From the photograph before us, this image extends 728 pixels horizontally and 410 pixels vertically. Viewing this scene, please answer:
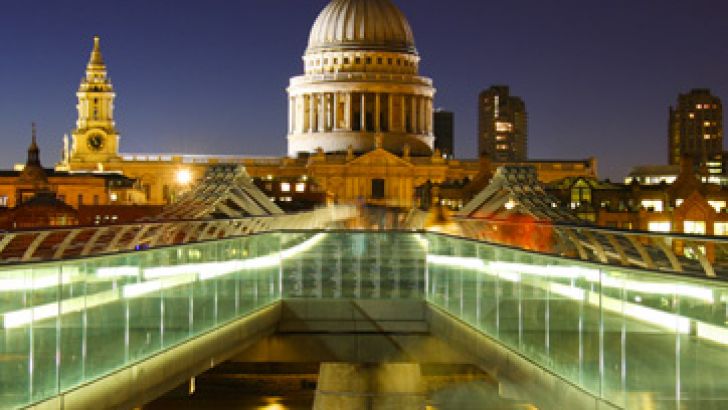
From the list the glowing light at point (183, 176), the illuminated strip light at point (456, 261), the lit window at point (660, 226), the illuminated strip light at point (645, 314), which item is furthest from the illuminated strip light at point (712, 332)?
the glowing light at point (183, 176)

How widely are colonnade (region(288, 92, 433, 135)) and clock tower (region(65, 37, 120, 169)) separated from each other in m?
30.0

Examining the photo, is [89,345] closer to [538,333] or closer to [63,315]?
[63,315]

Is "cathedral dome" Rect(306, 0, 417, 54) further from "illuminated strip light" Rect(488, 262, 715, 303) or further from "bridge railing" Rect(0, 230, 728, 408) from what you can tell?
"illuminated strip light" Rect(488, 262, 715, 303)

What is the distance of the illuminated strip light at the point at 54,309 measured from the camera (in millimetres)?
13523

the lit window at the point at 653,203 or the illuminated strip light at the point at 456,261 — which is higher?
the lit window at the point at 653,203


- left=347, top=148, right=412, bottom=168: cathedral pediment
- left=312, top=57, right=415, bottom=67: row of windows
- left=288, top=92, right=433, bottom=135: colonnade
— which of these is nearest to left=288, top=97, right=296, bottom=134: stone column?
left=288, top=92, right=433, bottom=135: colonnade

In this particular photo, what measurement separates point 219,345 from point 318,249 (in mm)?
8700

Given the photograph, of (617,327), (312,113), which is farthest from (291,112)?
(617,327)

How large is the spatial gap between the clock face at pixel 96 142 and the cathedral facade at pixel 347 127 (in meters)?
0.14

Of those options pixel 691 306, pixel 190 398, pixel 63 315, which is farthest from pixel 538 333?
pixel 190 398

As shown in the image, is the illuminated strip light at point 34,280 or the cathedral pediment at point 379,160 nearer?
the illuminated strip light at point 34,280

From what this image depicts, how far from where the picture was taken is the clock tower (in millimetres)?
171875

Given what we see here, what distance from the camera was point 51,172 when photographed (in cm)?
14462

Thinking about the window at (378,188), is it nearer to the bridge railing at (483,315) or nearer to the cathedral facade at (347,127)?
the cathedral facade at (347,127)
